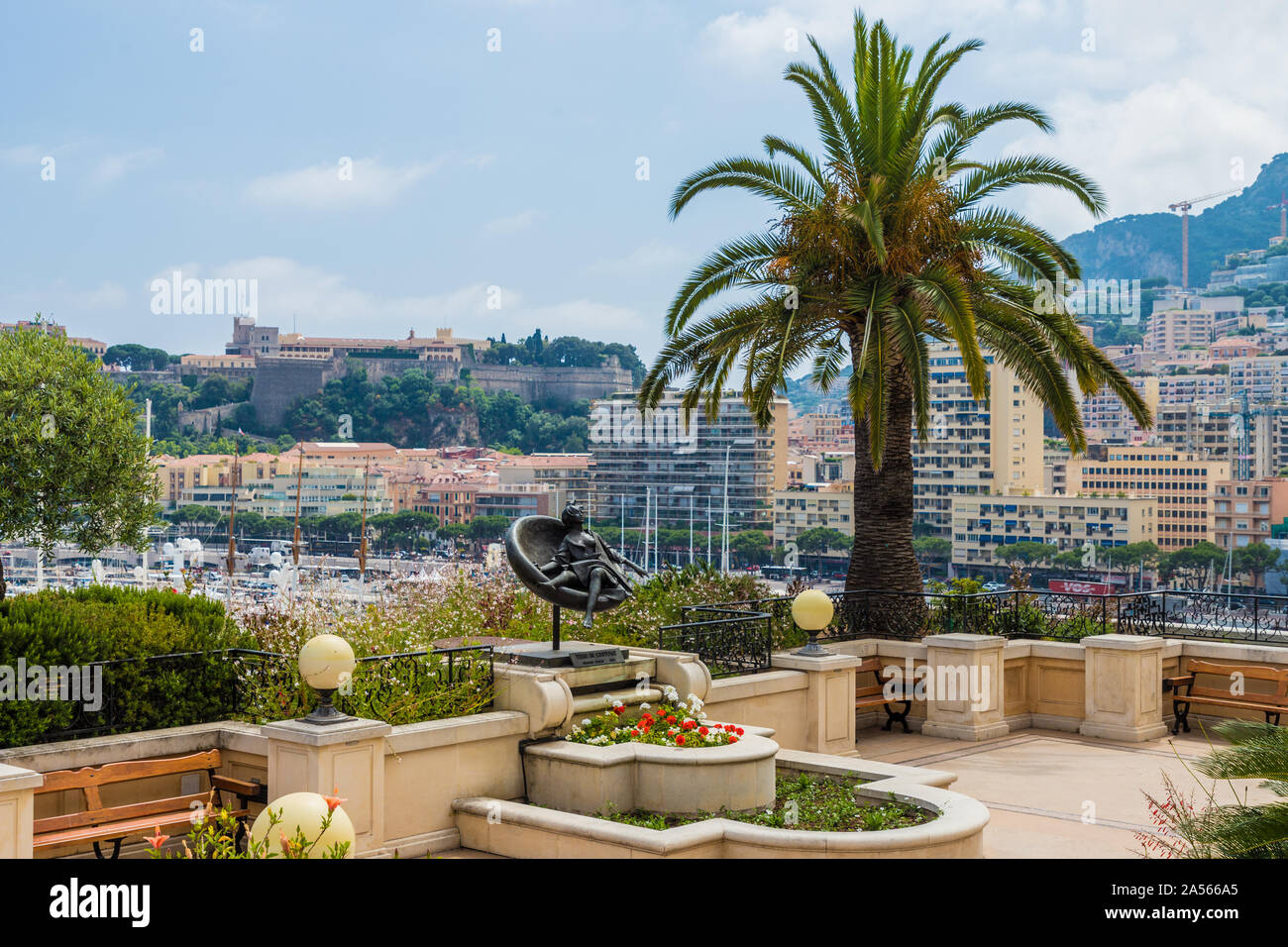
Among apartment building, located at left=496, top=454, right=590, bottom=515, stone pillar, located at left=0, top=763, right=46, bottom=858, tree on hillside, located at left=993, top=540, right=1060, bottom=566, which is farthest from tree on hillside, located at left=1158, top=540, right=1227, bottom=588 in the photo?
stone pillar, located at left=0, top=763, right=46, bottom=858

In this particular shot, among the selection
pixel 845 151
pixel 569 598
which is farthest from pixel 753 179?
pixel 569 598

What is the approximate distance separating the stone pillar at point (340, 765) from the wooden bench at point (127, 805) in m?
0.46

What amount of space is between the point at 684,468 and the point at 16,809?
150 m

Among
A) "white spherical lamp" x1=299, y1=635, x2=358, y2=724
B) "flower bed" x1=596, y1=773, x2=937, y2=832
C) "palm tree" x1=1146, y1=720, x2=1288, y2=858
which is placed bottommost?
"flower bed" x1=596, y1=773, x2=937, y2=832

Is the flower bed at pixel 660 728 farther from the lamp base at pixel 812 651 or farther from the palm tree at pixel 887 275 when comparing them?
the palm tree at pixel 887 275

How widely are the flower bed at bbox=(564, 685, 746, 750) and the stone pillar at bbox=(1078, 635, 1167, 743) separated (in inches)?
237

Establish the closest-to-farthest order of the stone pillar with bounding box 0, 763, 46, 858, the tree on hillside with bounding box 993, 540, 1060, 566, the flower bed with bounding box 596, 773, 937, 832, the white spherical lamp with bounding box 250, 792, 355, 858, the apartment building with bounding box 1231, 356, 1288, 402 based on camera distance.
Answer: the white spherical lamp with bounding box 250, 792, 355, 858 → the stone pillar with bounding box 0, 763, 46, 858 → the flower bed with bounding box 596, 773, 937, 832 → the tree on hillside with bounding box 993, 540, 1060, 566 → the apartment building with bounding box 1231, 356, 1288, 402

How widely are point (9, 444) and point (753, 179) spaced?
368 inches

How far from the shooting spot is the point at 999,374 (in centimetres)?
15225

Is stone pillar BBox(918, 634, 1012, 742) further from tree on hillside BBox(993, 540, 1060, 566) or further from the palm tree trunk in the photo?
tree on hillside BBox(993, 540, 1060, 566)

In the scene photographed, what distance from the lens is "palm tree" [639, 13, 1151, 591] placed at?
14367mm

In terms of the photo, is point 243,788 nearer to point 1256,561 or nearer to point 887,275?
point 887,275

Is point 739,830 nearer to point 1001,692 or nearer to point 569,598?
point 569,598

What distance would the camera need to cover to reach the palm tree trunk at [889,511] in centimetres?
1493
